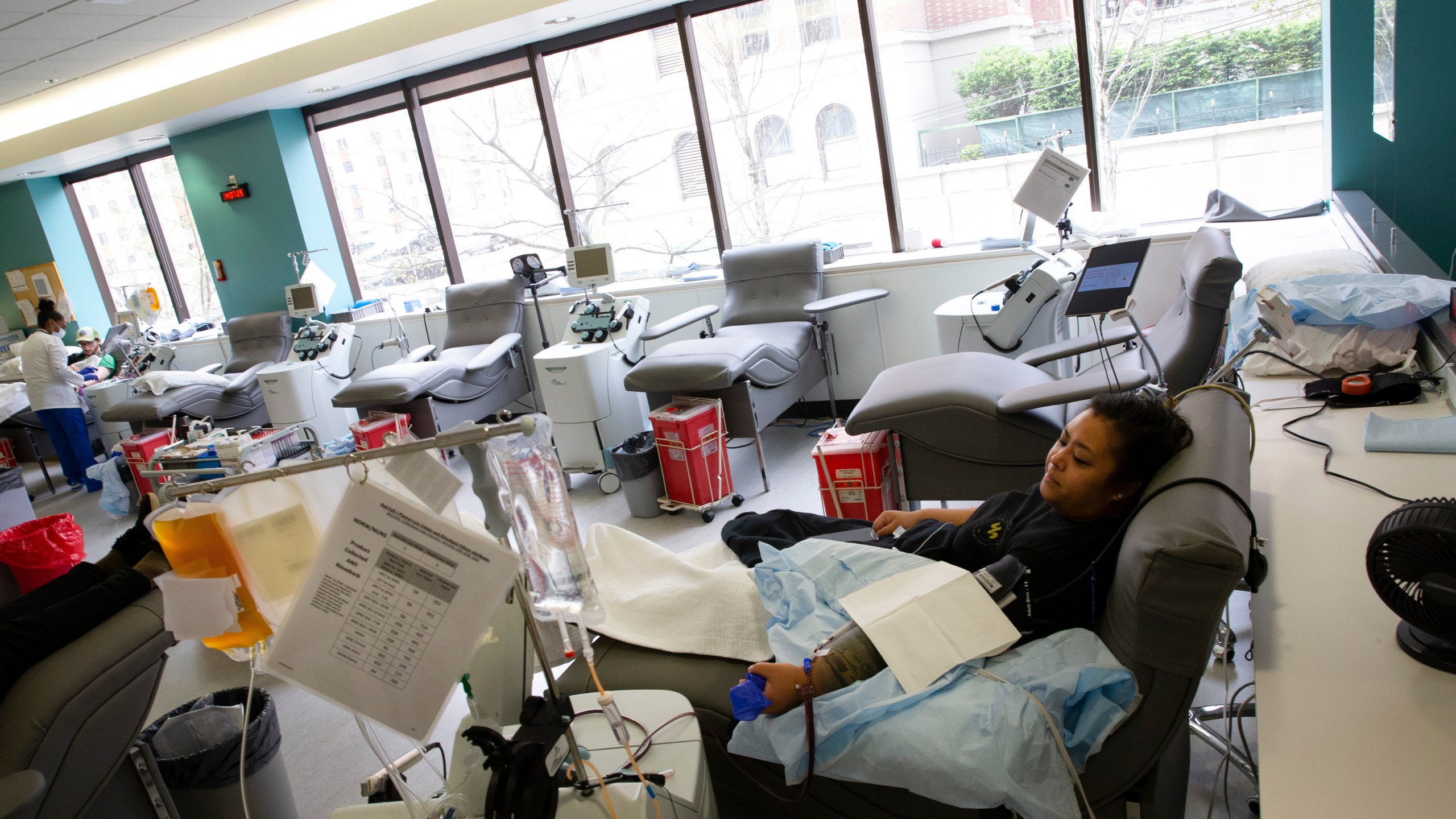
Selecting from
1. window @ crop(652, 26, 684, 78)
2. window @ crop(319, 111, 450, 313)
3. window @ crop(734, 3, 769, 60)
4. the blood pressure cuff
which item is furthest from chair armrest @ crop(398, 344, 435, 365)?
the blood pressure cuff

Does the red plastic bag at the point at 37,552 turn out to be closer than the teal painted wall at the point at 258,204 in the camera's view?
Yes

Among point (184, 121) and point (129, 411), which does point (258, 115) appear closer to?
point (184, 121)

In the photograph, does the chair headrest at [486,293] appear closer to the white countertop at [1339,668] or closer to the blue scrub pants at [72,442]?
the blue scrub pants at [72,442]

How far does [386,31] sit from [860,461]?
411 centimetres

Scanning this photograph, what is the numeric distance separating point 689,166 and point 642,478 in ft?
8.06

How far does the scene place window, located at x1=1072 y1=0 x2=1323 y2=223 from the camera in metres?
3.98

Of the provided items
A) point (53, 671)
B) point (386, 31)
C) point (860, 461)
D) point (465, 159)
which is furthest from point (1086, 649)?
point (465, 159)

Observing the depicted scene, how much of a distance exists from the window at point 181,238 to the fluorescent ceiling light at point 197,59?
94 centimetres

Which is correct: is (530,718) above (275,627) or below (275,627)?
below

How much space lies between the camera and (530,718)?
116cm

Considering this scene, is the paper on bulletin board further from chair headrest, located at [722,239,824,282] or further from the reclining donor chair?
chair headrest, located at [722,239,824,282]

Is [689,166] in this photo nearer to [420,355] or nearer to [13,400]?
[420,355]

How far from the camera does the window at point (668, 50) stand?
5.16m

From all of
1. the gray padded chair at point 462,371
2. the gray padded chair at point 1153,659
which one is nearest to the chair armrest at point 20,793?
the gray padded chair at point 1153,659
